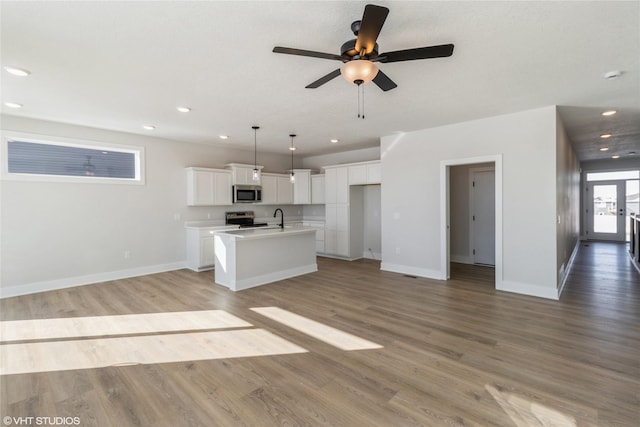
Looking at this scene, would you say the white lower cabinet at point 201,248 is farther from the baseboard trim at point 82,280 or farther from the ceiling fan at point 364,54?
the ceiling fan at point 364,54

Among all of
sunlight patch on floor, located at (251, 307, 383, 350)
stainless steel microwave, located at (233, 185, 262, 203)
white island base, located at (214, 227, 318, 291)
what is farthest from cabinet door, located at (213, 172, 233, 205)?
sunlight patch on floor, located at (251, 307, 383, 350)

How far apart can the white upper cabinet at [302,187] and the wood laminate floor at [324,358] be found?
3.79 meters

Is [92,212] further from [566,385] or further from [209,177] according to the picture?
[566,385]

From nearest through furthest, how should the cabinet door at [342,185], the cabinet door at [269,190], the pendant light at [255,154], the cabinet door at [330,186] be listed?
the pendant light at [255,154] → the cabinet door at [342,185] → the cabinet door at [330,186] → the cabinet door at [269,190]

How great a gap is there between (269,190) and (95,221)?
3.64 meters

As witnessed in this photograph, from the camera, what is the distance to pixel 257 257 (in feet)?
16.1

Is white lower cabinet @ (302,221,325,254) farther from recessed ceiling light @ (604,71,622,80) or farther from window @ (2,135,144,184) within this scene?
recessed ceiling light @ (604,71,622,80)

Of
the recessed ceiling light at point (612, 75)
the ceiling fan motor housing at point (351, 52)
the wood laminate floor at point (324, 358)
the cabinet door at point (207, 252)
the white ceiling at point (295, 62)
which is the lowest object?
the wood laminate floor at point (324, 358)

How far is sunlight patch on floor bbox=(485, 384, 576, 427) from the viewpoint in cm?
182

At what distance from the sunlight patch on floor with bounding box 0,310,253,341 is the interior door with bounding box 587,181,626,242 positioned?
1198 cm

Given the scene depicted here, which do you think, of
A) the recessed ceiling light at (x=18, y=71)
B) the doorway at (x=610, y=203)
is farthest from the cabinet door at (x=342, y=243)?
the doorway at (x=610, y=203)

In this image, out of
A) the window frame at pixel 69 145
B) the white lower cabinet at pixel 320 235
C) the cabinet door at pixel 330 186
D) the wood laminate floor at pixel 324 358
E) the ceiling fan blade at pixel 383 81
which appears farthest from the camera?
the white lower cabinet at pixel 320 235

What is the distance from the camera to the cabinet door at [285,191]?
7.76 metres

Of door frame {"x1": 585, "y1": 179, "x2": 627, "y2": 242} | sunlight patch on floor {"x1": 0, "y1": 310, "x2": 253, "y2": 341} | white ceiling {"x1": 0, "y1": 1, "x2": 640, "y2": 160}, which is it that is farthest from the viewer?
door frame {"x1": 585, "y1": 179, "x2": 627, "y2": 242}
